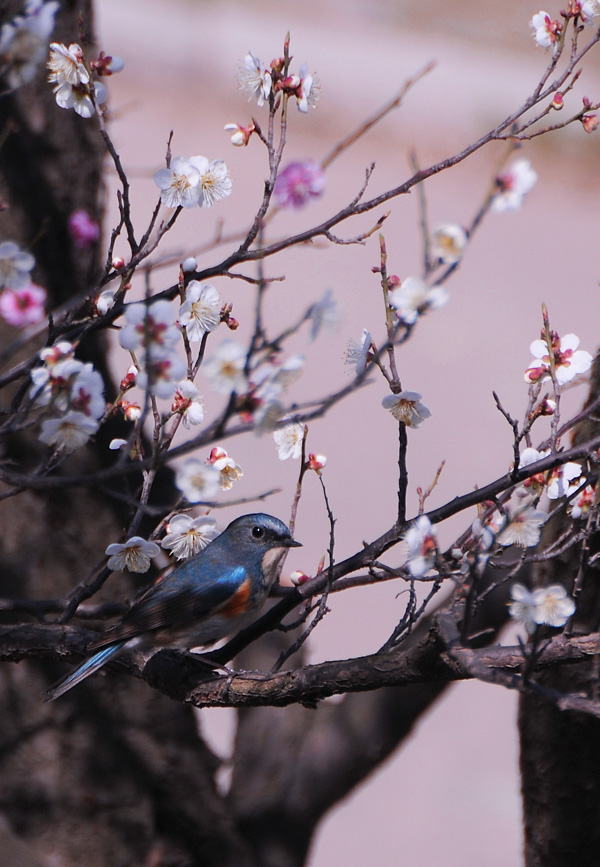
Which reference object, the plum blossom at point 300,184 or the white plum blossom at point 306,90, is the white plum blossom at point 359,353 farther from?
the white plum blossom at point 306,90

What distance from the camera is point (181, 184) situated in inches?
83.9

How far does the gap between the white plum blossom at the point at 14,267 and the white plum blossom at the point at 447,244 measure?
805mm

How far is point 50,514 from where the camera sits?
3596 mm

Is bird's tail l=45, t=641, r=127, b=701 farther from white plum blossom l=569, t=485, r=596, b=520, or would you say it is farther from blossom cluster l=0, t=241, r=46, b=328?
white plum blossom l=569, t=485, r=596, b=520

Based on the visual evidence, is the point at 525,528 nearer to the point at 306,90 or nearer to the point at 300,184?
the point at 300,184

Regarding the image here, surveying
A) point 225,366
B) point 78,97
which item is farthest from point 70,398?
point 78,97

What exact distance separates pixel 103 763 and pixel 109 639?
4.21 ft

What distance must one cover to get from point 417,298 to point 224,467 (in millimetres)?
836

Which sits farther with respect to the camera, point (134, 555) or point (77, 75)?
point (134, 555)

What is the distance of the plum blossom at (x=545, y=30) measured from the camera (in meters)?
2.22

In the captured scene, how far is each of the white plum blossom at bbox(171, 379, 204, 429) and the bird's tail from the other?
0.78m

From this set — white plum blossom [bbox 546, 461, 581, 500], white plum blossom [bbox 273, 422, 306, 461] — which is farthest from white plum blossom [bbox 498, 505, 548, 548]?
white plum blossom [bbox 273, 422, 306, 461]

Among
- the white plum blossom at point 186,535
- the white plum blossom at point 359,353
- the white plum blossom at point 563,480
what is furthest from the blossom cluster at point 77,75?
the white plum blossom at point 563,480

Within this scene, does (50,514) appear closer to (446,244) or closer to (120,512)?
(120,512)
